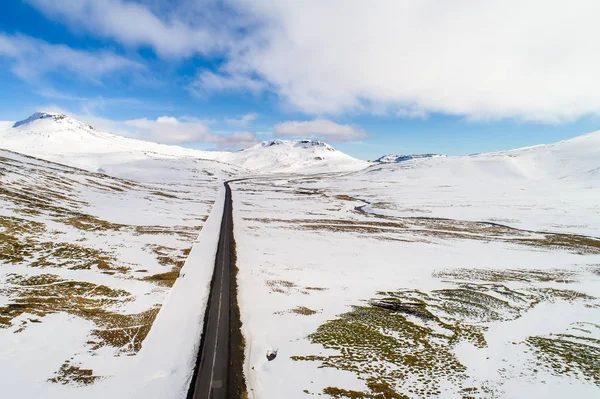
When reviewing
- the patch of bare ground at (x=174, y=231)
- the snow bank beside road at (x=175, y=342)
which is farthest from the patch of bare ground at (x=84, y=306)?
the patch of bare ground at (x=174, y=231)

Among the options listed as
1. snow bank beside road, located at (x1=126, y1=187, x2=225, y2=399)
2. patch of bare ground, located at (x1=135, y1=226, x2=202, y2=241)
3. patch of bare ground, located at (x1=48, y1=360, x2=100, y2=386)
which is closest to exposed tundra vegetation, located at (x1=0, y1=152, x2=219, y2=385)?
patch of bare ground, located at (x1=48, y1=360, x2=100, y2=386)

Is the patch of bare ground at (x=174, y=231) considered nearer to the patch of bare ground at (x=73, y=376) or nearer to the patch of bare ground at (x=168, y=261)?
the patch of bare ground at (x=168, y=261)

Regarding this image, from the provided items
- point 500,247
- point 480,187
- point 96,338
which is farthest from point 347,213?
point 480,187

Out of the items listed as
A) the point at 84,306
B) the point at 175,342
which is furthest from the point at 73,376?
the point at 84,306

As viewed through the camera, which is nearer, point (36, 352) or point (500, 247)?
point (36, 352)

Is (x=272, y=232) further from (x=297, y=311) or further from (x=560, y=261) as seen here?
(x=560, y=261)

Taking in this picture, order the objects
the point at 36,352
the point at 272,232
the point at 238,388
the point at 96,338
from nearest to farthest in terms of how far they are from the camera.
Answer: the point at 238,388 < the point at 36,352 < the point at 96,338 < the point at 272,232

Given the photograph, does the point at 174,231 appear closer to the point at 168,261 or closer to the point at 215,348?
the point at 168,261
